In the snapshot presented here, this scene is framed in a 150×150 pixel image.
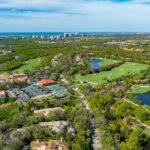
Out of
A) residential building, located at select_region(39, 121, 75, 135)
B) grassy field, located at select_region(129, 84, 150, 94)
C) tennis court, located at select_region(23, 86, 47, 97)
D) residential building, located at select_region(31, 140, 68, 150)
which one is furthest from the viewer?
grassy field, located at select_region(129, 84, 150, 94)

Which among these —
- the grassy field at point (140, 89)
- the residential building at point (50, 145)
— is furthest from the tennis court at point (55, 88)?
the residential building at point (50, 145)

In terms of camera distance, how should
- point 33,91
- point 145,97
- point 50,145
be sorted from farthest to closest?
point 33,91 < point 145,97 < point 50,145

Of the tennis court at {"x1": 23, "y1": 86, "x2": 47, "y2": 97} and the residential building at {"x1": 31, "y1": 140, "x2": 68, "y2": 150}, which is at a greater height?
the residential building at {"x1": 31, "y1": 140, "x2": 68, "y2": 150}

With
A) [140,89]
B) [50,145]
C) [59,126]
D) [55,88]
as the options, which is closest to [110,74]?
[140,89]

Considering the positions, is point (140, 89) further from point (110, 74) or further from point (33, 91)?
point (33, 91)

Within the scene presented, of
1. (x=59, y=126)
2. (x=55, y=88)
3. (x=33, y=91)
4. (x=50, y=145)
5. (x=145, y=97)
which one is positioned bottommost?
(x=145, y=97)

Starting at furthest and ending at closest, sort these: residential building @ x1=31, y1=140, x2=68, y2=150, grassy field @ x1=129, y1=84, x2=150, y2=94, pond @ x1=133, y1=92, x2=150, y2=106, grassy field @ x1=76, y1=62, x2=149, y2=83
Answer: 1. grassy field @ x1=76, y1=62, x2=149, y2=83
2. grassy field @ x1=129, y1=84, x2=150, y2=94
3. pond @ x1=133, y1=92, x2=150, y2=106
4. residential building @ x1=31, y1=140, x2=68, y2=150

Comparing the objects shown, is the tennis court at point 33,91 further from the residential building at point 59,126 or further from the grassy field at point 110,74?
the residential building at point 59,126

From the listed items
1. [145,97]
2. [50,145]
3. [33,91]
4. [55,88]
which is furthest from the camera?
[55,88]

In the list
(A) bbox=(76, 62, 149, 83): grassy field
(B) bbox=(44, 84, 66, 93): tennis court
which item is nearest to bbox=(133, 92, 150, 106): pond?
(A) bbox=(76, 62, 149, 83): grassy field

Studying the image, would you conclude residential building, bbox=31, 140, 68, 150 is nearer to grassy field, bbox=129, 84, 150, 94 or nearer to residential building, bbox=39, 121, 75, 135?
residential building, bbox=39, 121, 75, 135

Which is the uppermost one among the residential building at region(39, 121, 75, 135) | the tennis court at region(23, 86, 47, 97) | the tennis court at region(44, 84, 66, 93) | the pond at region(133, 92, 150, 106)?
the residential building at region(39, 121, 75, 135)

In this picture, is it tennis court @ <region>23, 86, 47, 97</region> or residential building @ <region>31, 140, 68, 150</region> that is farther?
tennis court @ <region>23, 86, 47, 97</region>
